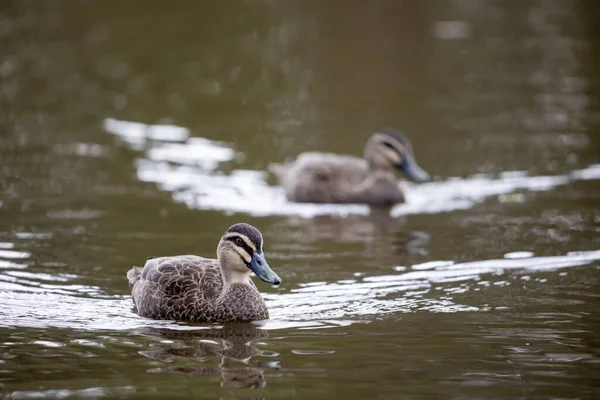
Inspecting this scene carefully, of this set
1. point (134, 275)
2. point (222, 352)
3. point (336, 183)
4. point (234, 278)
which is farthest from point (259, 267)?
point (336, 183)

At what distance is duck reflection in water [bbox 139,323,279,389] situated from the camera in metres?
10.7

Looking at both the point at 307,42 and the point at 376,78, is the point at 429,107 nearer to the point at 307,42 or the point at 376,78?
the point at 376,78

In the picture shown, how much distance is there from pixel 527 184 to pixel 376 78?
348 inches

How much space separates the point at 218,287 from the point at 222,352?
4.70 feet

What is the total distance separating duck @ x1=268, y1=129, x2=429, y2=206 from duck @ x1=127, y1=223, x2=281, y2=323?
6526 mm

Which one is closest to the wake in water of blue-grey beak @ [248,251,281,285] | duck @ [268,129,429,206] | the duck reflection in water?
duck @ [268,129,429,206]

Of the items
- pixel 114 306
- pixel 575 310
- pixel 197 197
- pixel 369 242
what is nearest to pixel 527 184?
pixel 369 242

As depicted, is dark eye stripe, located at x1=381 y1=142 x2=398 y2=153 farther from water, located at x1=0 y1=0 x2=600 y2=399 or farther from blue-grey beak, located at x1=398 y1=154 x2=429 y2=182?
water, located at x1=0 y1=0 x2=600 y2=399

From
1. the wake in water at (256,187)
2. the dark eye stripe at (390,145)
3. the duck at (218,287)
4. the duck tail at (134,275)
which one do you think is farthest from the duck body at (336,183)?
the duck at (218,287)

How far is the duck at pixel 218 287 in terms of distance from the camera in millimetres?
12539

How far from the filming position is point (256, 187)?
19969 mm

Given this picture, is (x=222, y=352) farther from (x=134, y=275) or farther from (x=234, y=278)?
(x=134, y=275)

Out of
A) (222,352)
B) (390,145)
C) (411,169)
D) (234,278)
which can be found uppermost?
(390,145)

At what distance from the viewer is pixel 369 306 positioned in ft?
42.8
